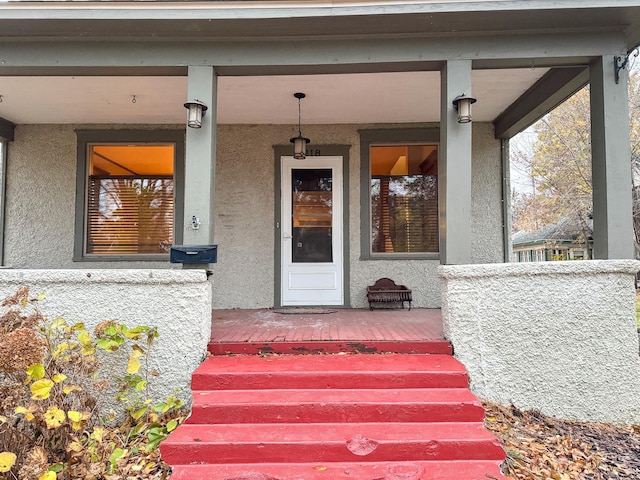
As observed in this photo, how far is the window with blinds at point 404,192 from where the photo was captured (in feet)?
17.8

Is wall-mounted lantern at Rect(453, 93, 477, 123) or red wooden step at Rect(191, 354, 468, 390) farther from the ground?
wall-mounted lantern at Rect(453, 93, 477, 123)

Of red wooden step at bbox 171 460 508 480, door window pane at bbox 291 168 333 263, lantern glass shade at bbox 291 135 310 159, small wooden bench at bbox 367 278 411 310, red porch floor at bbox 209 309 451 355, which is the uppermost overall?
lantern glass shade at bbox 291 135 310 159

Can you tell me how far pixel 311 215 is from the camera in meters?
5.34

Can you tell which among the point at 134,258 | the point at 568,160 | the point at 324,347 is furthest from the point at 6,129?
the point at 568,160

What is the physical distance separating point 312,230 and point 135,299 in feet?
8.68

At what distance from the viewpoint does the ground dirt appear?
2.44 m

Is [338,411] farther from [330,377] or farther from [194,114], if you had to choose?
[194,114]

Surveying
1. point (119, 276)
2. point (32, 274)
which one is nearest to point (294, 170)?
point (119, 276)

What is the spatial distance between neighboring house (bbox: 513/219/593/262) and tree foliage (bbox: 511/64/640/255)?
39 centimetres

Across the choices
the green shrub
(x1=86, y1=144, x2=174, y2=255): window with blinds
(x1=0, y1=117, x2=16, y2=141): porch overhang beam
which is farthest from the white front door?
(x1=0, y1=117, x2=16, y2=141): porch overhang beam

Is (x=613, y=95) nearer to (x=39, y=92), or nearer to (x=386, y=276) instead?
(x=386, y=276)

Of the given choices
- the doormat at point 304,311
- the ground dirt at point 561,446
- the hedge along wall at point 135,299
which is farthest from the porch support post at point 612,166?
the hedge along wall at point 135,299

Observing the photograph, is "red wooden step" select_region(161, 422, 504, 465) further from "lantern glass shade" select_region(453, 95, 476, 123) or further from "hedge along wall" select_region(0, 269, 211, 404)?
"lantern glass shade" select_region(453, 95, 476, 123)

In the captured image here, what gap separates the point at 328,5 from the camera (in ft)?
10.4
